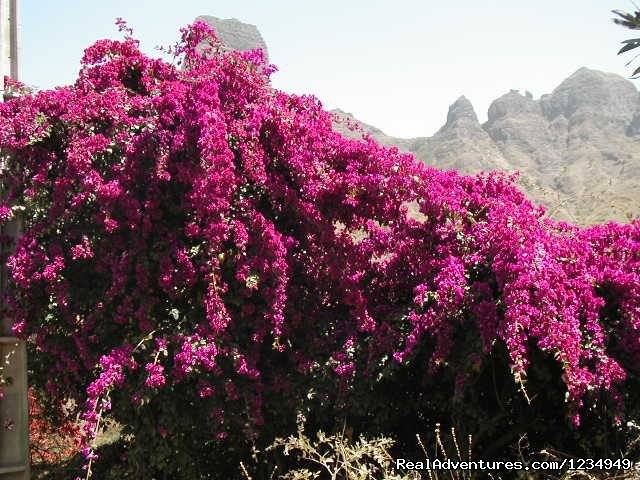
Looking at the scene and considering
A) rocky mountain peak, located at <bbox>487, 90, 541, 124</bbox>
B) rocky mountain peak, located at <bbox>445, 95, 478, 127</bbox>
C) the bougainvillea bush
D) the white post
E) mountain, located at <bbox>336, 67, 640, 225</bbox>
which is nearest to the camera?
the bougainvillea bush

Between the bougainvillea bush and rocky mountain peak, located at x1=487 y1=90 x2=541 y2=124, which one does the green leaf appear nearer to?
the bougainvillea bush

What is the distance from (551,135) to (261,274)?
285 ft

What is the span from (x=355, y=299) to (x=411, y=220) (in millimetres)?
787

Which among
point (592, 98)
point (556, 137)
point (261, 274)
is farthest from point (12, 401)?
point (592, 98)

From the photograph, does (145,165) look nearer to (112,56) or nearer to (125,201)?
(125,201)

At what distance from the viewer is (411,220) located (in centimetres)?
484

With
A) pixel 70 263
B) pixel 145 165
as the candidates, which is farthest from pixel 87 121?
pixel 70 263

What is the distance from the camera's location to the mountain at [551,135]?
194 ft

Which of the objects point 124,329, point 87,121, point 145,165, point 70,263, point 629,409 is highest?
point 87,121

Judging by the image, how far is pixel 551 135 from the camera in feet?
275

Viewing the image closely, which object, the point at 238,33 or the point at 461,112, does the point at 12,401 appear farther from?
the point at 461,112

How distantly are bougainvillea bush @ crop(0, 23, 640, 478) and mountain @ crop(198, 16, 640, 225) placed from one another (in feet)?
140

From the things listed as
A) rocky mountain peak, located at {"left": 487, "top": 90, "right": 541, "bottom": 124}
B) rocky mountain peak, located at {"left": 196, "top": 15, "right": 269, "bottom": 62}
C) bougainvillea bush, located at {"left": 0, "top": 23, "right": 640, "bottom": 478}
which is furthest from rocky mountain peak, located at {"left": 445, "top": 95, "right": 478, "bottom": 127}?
bougainvillea bush, located at {"left": 0, "top": 23, "right": 640, "bottom": 478}

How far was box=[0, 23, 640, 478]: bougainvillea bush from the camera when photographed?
171 inches
